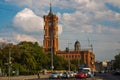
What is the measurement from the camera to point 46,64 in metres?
149

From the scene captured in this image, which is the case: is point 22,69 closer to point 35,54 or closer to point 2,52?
point 2,52

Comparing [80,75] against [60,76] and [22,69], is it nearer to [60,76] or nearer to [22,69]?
[60,76]

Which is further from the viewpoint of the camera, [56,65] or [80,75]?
[56,65]

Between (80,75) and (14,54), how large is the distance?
51378 mm

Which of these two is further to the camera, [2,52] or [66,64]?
[66,64]

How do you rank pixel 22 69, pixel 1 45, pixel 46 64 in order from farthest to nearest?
pixel 46 64 → pixel 1 45 → pixel 22 69

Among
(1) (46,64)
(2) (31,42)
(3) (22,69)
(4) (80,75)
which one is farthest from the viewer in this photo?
(2) (31,42)

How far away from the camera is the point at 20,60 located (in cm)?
12212

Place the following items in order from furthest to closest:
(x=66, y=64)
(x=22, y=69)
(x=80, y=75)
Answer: (x=66, y=64) < (x=22, y=69) < (x=80, y=75)

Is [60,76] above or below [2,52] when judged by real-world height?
below

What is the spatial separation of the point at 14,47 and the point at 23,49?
3866 mm

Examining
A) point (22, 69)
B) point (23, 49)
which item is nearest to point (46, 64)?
point (23, 49)

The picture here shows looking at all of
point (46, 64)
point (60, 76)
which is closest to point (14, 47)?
point (46, 64)

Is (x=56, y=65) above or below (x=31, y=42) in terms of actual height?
below
